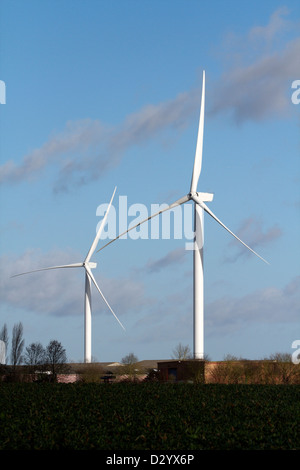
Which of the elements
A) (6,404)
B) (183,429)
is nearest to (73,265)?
(6,404)

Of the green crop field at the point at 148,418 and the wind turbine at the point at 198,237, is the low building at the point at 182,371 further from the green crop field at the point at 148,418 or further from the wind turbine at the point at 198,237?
the green crop field at the point at 148,418

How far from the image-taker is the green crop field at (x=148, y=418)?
2319cm

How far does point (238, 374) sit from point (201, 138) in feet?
69.4

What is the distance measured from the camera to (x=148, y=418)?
2591 cm

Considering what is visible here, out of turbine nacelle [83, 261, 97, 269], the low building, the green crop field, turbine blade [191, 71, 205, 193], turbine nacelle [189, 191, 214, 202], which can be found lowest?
the low building

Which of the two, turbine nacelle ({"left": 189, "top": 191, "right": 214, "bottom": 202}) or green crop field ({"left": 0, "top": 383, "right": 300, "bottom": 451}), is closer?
green crop field ({"left": 0, "top": 383, "right": 300, "bottom": 451})

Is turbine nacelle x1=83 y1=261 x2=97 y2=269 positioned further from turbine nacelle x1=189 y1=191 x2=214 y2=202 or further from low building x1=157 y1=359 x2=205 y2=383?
turbine nacelle x1=189 y1=191 x2=214 y2=202

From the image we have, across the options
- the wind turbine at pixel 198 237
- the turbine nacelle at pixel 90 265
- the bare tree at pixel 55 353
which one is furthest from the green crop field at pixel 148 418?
the bare tree at pixel 55 353

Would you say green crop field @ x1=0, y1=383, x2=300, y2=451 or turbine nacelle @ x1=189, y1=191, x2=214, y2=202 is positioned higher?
turbine nacelle @ x1=189, y1=191, x2=214, y2=202

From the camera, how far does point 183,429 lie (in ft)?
80.5

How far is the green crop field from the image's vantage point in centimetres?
2319

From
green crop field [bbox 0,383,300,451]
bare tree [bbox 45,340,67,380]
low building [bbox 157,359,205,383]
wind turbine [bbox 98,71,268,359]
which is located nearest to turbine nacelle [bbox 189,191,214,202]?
wind turbine [bbox 98,71,268,359]
